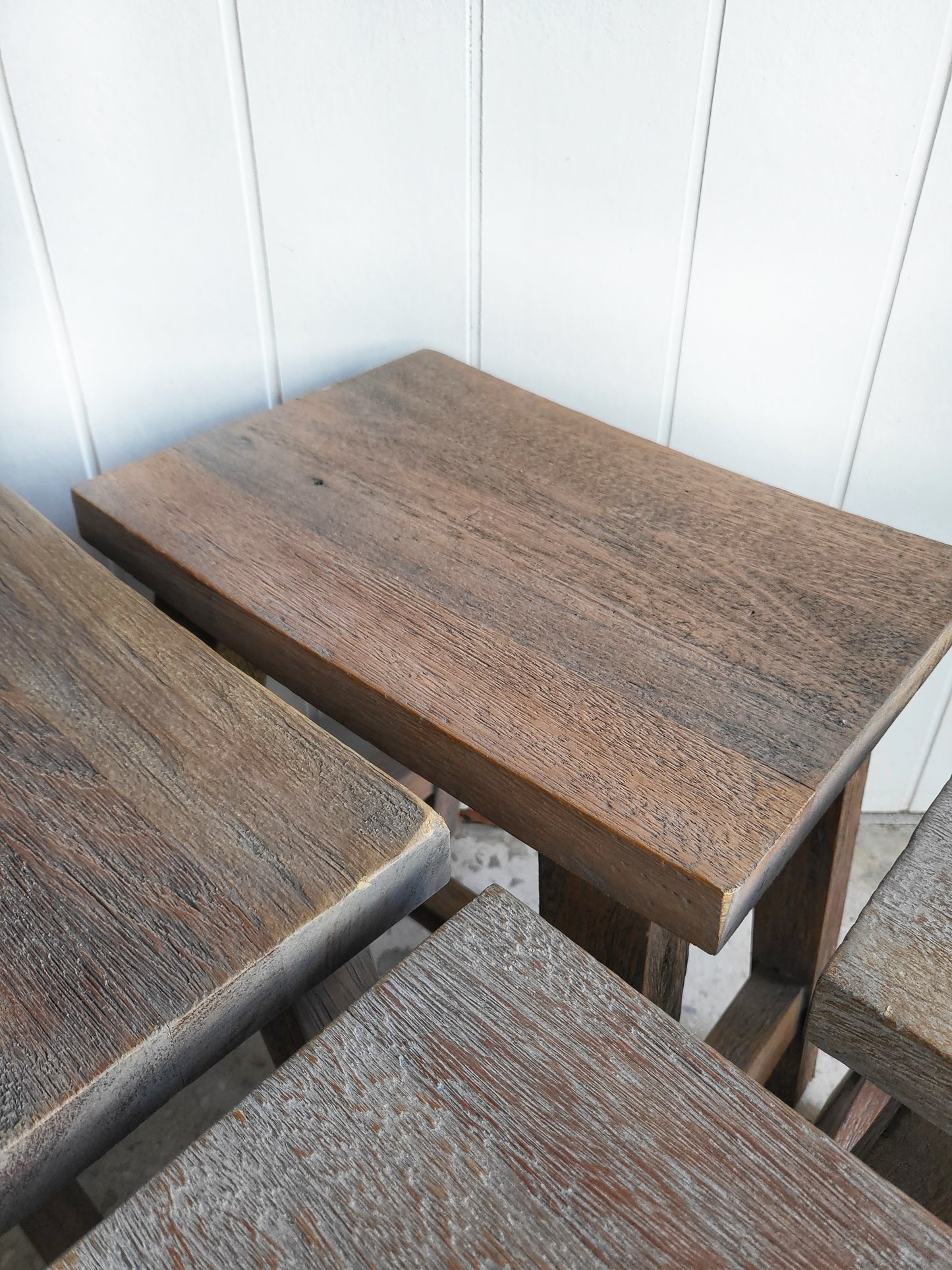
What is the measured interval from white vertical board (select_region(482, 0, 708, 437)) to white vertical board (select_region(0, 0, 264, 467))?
0.87ft

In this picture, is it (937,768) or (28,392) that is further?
(937,768)

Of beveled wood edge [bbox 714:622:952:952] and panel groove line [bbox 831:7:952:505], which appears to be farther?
panel groove line [bbox 831:7:952:505]

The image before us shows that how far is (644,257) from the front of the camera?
98 centimetres

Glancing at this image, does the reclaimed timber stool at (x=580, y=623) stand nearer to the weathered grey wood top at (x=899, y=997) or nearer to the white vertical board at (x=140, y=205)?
the weathered grey wood top at (x=899, y=997)

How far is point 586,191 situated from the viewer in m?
0.96

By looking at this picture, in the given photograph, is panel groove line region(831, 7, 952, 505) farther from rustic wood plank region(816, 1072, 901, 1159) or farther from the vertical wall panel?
rustic wood plank region(816, 1072, 901, 1159)

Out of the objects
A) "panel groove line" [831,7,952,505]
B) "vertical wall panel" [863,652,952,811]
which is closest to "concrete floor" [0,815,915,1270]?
"vertical wall panel" [863,652,952,811]

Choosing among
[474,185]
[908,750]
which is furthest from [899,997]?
[908,750]

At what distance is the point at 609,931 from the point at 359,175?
2.52 ft

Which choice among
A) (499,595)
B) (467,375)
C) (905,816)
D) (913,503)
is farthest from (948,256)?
(905,816)

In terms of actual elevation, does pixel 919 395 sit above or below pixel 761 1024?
above

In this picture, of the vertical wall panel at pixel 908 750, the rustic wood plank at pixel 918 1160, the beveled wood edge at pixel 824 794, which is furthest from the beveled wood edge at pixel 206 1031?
the vertical wall panel at pixel 908 750

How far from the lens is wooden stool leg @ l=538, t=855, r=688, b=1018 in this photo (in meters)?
0.62

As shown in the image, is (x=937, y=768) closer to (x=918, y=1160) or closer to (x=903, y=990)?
(x=918, y=1160)
